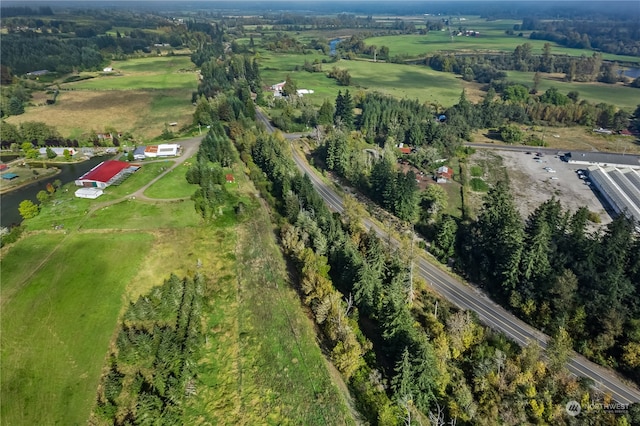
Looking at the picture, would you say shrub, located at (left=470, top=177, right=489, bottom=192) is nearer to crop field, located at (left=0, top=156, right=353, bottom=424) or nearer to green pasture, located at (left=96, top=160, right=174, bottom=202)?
crop field, located at (left=0, top=156, right=353, bottom=424)

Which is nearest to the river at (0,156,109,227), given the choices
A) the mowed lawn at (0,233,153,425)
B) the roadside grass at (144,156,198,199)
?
the mowed lawn at (0,233,153,425)

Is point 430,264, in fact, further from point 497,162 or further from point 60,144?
point 60,144

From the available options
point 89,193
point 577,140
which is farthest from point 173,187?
point 577,140

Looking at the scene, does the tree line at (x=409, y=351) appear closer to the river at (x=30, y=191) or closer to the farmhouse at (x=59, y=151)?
the river at (x=30, y=191)

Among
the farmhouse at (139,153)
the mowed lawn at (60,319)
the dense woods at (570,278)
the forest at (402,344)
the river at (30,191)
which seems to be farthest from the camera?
the farmhouse at (139,153)

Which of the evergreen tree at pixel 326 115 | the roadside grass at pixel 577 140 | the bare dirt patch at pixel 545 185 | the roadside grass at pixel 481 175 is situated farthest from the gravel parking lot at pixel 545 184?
the evergreen tree at pixel 326 115

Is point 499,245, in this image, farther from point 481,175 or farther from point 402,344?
point 481,175
